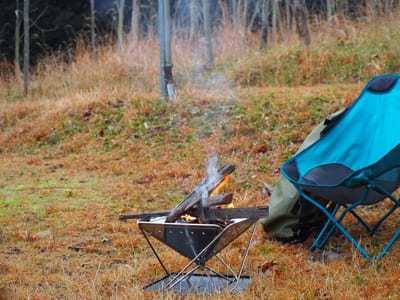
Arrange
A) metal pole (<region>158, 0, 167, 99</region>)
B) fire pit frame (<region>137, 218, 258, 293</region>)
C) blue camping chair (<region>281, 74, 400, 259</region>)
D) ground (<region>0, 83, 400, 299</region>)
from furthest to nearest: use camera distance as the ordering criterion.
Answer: metal pole (<region>158, 0, 167, 99</region>)
blue camping chair (<region>281, 74, 400, 259</region>)
ground (<region>0, 83, 400, 299</region>)
fire pit frame (<region>137, 218, 258, 293</region>)

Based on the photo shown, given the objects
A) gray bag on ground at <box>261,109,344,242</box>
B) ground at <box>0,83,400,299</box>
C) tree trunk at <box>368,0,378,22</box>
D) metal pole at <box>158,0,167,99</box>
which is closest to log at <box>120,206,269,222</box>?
ground at <box>0,83,400,299</box>

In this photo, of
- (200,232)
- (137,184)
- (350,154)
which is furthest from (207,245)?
(137,184)

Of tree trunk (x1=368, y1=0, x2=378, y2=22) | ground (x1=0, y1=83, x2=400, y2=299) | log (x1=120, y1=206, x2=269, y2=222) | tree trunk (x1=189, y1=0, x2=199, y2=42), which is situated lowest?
ground (x1=0, y1=83, x2=400, y2=299)

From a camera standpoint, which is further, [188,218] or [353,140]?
[353,140]

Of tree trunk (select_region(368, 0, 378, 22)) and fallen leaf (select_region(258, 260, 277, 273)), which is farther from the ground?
tree trunk (select_region(368, 0, 378, 22))

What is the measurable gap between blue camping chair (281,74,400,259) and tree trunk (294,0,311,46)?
5.49m

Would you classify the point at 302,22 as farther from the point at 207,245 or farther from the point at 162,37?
the point at 207,245

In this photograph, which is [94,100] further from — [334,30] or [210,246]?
[210,246]

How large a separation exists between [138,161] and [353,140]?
3433mm

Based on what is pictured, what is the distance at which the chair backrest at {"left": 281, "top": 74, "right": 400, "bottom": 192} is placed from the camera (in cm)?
318

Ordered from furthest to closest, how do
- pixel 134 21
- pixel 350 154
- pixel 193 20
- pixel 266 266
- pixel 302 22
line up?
pixel 193 20
pixel 134 21
pixel 302 22
pixel 350 154
pixel 266 266

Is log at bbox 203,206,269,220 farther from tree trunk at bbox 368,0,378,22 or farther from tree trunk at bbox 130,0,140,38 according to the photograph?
tree trunk at bbox 130,0,140,38

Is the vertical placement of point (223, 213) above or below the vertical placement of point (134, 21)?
below

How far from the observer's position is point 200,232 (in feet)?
8.43
